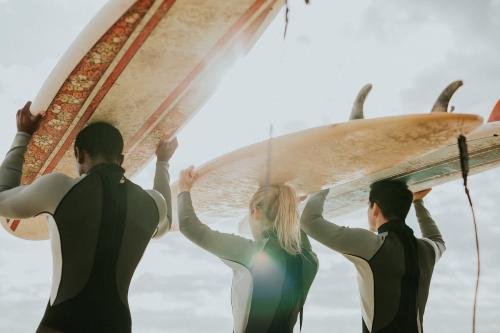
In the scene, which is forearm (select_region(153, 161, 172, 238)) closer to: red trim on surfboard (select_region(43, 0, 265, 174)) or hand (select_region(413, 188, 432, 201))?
red trim on surfboard (select_region(43, 0, 265, 174))

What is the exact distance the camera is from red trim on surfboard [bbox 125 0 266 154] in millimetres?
2520

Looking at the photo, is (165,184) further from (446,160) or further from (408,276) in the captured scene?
(446,160)

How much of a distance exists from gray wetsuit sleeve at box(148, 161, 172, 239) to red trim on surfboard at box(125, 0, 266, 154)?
0.38m

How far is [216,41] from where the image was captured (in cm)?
270

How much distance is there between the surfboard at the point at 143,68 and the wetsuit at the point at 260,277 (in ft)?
2.73

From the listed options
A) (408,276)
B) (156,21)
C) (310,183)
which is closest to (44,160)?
(156,21)

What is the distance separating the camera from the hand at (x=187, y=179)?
3.19 m

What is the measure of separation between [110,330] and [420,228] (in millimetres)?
2438

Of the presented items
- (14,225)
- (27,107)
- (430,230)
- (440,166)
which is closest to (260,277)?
(430,230)

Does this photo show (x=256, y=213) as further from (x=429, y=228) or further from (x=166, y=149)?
(x=429, y=228)

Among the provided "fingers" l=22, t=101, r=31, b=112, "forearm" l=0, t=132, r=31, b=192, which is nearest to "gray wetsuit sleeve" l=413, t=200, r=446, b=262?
"forearm" l=0, t=132, r=31, b=192

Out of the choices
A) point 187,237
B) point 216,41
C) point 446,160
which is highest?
point 216,41

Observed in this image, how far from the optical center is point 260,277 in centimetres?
270

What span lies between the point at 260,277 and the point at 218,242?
1.01 feet
